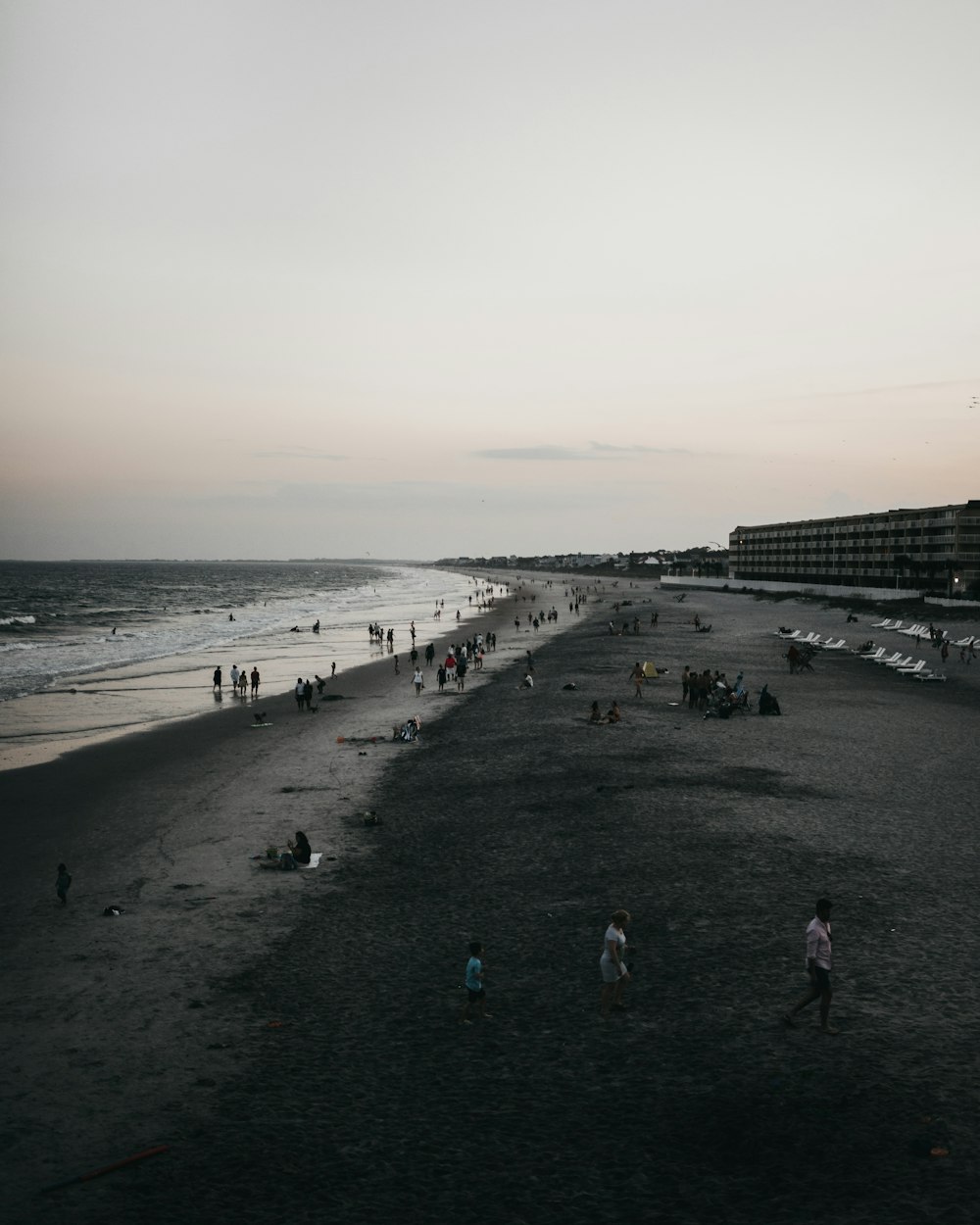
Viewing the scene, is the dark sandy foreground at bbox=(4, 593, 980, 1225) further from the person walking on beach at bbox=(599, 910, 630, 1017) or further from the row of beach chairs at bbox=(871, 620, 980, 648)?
the row of beach chairs at bbox=(871, 620, 980, 648)

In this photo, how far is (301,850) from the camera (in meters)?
18.3

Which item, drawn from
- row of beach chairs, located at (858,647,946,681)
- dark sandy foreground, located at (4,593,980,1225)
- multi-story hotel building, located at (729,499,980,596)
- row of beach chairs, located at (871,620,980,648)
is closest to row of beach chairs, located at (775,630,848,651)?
row of beach chairs, located at (858,647,946,681)

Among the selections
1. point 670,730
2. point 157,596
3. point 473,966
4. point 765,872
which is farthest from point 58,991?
point 157,596

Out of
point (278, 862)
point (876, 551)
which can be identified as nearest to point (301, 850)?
point (278, 862)

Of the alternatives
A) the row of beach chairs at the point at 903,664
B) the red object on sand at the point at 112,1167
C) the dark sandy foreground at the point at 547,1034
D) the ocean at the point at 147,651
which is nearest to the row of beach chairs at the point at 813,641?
the row of beach chairs at the point at 903,664

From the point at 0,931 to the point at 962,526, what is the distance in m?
118

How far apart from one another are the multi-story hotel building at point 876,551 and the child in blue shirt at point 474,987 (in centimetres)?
9087

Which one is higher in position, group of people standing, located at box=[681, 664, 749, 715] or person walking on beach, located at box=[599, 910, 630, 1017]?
group of people standing, located at box=[681, 664, 749, 715]

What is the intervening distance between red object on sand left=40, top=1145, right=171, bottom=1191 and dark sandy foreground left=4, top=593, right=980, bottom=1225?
0.42ft

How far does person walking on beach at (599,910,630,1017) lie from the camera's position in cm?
1199

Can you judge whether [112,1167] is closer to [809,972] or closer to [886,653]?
[809,972]

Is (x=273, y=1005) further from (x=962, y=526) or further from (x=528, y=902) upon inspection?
(x=962, y=526)

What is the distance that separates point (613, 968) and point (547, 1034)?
122 centimetres

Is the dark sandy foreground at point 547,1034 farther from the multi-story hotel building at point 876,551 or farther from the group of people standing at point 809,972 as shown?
the multi-story hotel building at point 876,551
